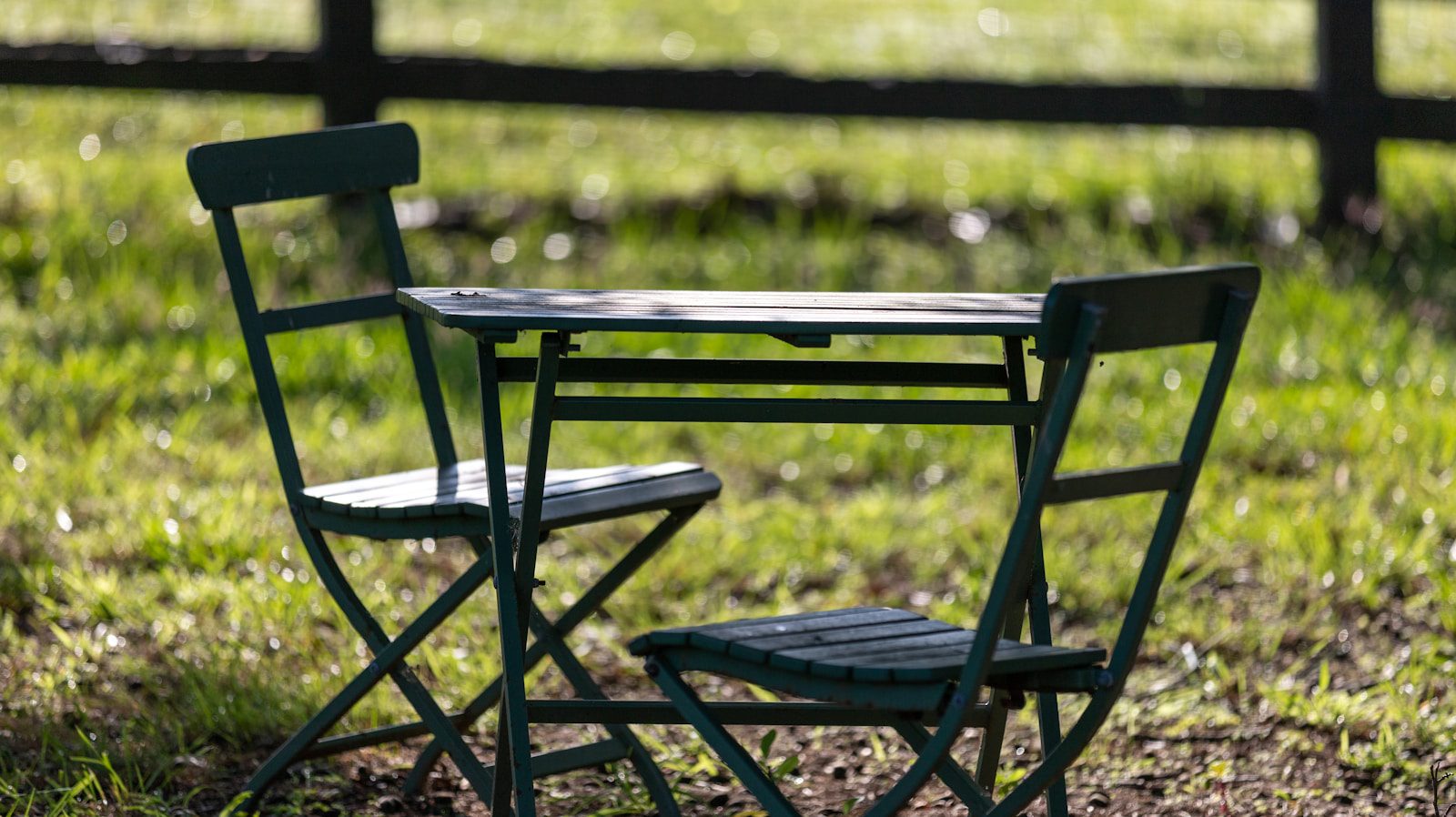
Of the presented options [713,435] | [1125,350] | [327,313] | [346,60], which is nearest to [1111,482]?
[1125,350]

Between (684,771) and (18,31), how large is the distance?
7.55 meters

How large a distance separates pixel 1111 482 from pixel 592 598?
45.1 inches

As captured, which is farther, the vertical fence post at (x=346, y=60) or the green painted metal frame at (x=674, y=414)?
the vertical fence post at (x=346, y=60)

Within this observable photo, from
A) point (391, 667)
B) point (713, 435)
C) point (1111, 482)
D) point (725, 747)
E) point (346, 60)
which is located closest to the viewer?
point (1111, 482)

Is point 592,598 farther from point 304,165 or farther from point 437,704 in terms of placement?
point 304,165

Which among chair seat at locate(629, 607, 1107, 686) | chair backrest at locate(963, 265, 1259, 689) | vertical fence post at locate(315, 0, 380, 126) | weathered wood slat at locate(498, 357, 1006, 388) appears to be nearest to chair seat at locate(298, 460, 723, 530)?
weathered wood slat at locate(498, 357, 1006, 388)

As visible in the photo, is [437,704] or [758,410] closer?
[758,410]

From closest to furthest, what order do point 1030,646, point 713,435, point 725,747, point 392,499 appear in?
point 725,747 < point 1030,646 < point 392,499 < point 713,435

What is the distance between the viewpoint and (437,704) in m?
3.14

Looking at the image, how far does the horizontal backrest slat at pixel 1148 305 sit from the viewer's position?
2191 millimetres

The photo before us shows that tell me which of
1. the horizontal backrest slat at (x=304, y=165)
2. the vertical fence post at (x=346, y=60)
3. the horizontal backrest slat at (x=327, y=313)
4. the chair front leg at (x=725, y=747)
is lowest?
the chair front leg at (x=725, y=747)

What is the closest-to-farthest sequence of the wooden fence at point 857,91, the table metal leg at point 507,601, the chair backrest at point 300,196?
the table metal leg at point 507,601 → the chair backrest at point 300,196 → the wooden fence at point 857,91

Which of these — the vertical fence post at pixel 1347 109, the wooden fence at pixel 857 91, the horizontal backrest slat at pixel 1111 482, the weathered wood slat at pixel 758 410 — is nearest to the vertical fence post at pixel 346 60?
the wooden fence at pixel 857 91

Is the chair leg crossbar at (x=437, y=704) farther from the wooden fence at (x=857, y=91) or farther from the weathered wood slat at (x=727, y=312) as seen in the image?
the wooden fence at (x=857, y=91)
